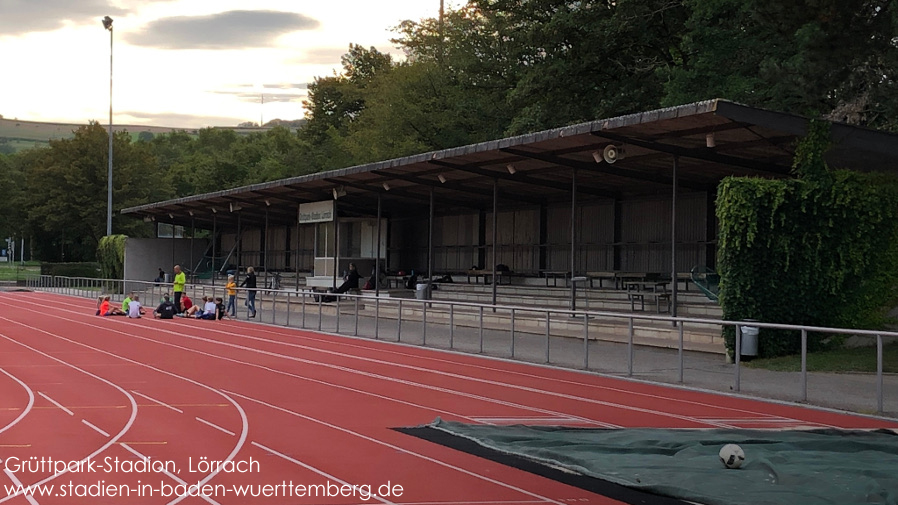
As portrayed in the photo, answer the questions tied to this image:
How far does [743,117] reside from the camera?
51.3 ft

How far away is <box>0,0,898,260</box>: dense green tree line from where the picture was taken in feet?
65.3

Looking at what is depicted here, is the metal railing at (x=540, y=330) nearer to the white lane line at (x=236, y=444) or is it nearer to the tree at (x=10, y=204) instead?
the white lane line at (x=236, y=444)

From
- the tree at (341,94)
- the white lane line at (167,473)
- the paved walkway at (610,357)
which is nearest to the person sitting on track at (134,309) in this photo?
the paved walkway at (610,357)

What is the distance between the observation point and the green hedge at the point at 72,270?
62625mm

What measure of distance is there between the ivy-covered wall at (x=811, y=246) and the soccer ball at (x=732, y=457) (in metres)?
9.49

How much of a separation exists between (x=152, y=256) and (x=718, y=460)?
4631 centimetres

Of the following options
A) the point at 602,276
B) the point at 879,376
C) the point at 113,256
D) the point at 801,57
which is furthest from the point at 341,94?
the point at 879,376

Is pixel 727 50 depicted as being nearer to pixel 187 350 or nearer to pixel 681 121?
pixel 681 121

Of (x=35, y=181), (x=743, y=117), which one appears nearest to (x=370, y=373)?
(x=743, y=117)

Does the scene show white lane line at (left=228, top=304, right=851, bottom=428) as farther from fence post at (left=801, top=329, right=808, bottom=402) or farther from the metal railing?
fence post at (left=801, top=329, right=808, bottom=402)

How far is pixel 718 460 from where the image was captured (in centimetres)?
809

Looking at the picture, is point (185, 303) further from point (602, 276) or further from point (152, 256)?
point (152, 256)

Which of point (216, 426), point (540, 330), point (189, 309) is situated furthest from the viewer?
point (189, 309)

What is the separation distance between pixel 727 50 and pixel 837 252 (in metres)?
14.1
